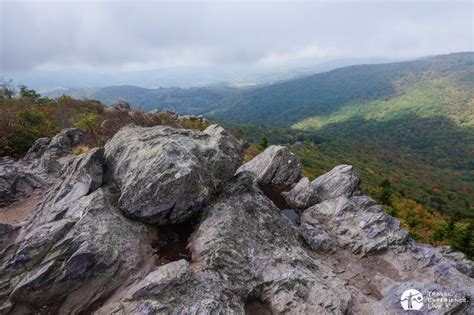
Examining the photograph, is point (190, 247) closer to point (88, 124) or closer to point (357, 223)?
point (357, 223)

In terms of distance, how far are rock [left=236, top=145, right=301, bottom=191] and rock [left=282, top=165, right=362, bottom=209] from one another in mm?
1112

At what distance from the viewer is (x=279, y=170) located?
2192 centimetres

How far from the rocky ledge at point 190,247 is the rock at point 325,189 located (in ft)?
5.17

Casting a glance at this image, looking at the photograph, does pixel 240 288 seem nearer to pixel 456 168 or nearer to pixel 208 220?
pixel 208 220

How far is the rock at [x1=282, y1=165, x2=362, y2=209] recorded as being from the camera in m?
19.4

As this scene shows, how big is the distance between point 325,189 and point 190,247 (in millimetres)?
11943

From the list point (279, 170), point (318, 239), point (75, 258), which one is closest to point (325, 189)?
point (279, 170)

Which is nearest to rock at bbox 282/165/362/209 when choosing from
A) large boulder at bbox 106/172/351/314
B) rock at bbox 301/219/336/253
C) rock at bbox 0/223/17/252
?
rock at bbox 301/219/336/253

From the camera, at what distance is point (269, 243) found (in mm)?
12969

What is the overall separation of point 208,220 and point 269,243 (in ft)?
9.79

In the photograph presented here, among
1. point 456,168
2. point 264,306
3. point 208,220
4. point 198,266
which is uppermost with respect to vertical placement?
point 208,220

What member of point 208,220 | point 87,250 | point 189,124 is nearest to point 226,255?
point 208,220

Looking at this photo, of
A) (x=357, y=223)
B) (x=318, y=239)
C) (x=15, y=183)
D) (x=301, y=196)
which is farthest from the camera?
(x=301, y=196)

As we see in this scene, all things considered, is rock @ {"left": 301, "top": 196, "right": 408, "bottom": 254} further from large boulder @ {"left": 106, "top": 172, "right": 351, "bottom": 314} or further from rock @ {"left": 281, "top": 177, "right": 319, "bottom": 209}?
large boulder @ {"left": 106, "top": 172, "right": 351, "bottom": 314}
